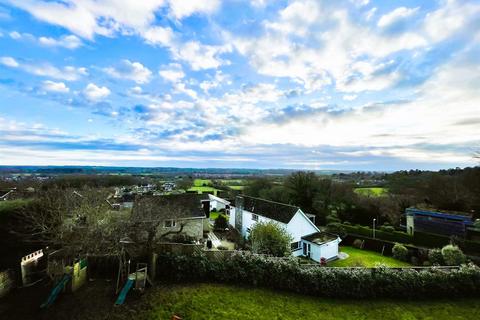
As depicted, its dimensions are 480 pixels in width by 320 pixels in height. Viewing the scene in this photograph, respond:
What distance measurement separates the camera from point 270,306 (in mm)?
13086

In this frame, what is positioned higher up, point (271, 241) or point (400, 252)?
point (271, 241)

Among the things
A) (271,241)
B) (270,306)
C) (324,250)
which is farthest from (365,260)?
(270,306)

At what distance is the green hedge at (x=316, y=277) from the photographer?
1471 centimetres

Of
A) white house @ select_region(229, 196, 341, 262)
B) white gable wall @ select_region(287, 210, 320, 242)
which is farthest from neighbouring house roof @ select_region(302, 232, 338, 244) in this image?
white gable wall @ select_region(287, 210, 320, 242)

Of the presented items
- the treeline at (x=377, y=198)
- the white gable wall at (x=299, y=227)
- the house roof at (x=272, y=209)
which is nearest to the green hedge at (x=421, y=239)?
the treeline at (x=377, y=198)

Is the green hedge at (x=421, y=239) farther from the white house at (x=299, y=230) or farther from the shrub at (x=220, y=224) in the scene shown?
the shrub at (x=220, y=224)

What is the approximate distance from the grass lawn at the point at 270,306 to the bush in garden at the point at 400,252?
421 inches

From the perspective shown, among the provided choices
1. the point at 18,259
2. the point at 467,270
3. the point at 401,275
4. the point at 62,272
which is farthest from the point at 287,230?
the point at 18,259

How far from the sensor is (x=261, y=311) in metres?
12.5

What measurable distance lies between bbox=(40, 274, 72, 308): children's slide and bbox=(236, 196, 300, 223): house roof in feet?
61.3

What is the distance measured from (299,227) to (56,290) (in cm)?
2090

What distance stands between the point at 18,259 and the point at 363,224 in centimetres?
4014

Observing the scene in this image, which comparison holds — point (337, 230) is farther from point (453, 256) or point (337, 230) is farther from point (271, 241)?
point (271, 241)

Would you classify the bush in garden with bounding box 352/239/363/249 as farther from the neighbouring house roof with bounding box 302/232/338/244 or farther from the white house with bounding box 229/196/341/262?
the neighbouring house roof with bounding box 302/232/338/244
